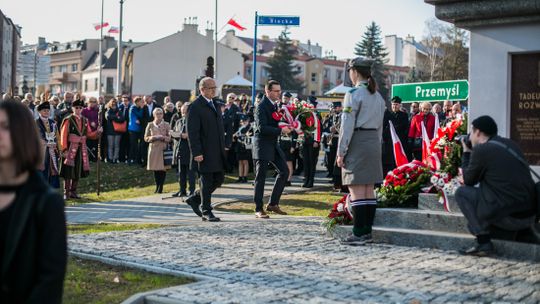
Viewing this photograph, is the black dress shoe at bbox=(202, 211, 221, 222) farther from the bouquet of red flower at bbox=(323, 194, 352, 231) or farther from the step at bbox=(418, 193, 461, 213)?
the step at bbox=(418, 193, 461, 213)

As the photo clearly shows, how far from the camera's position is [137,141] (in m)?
24.4

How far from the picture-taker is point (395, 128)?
18.3 m

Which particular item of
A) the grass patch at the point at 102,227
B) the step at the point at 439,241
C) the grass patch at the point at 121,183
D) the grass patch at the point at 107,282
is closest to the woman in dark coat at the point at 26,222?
the grass patch at the point at 107,282

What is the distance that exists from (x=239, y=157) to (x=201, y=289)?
13.3 m

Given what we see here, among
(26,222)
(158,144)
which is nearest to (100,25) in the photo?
(158,144)

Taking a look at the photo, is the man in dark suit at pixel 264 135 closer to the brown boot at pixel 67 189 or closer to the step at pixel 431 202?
the step at pixel 431 202

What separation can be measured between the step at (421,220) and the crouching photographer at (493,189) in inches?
25.9

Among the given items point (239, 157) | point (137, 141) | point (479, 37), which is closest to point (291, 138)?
point (239, 157)

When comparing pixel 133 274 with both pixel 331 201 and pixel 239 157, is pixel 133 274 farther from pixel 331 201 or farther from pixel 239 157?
pixel 239 157

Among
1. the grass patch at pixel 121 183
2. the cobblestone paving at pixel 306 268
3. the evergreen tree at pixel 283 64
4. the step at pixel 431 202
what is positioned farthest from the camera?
the evergreen tree at pixel 283 64

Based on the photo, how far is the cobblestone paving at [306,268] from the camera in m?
6.63

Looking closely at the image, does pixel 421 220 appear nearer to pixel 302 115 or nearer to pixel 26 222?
pixel 26 222

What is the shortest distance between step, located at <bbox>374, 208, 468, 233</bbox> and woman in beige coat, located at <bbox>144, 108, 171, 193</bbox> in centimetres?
933

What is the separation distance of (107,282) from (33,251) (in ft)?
12.9
